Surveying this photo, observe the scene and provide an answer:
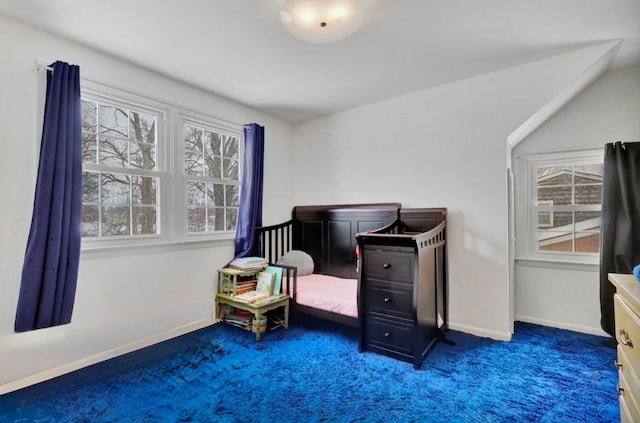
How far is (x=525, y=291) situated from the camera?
309 cm

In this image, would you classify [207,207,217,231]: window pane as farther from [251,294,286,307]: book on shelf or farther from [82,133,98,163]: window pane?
[82,133,98,163]: window pane

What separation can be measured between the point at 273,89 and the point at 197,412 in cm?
262

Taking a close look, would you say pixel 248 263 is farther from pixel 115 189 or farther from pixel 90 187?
pixel 90 187

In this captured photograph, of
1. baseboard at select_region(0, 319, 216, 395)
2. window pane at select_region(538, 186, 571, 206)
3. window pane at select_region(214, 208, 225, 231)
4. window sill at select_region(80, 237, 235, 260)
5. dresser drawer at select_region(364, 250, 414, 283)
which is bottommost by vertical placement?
baseboard at select_region(0, 319, 216, 395)

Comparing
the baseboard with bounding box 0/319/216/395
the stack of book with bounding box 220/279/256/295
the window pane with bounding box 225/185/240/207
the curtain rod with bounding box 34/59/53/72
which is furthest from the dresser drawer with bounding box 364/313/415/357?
the curtain rod with bounding box 34/59/53/72

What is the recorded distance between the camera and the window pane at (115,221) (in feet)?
→ 7.82

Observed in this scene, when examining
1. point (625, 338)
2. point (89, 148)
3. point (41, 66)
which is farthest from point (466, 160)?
point (41, 66)

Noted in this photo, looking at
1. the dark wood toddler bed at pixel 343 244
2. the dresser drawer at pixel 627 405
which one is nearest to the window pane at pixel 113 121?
the dark wood toddler bed at pixel 343 244

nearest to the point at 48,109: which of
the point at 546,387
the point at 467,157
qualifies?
the point at 467,157

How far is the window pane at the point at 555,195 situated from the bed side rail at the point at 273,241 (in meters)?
2.69

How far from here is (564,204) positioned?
297 cm

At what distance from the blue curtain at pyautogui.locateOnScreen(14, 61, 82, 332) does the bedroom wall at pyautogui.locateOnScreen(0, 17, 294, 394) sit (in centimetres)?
10

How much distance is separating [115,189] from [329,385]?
7.17 ft

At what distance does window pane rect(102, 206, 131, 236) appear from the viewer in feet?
7.82
